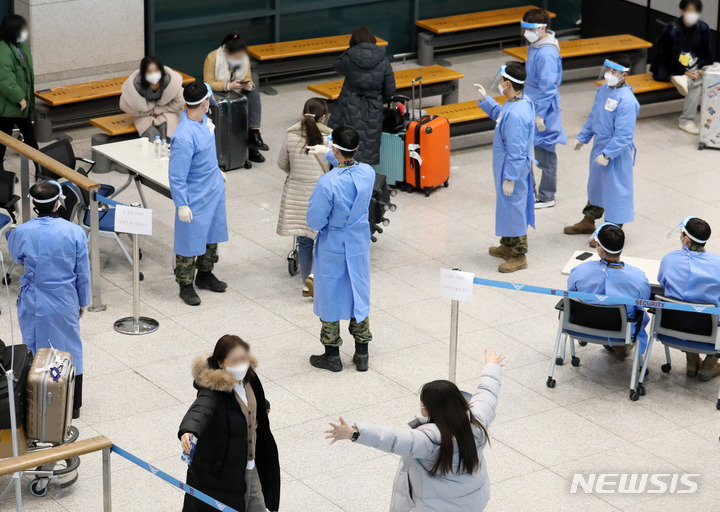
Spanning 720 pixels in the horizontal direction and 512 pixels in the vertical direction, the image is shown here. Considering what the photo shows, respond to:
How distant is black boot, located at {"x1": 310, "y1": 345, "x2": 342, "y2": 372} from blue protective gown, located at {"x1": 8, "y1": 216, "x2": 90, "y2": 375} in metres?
1.65

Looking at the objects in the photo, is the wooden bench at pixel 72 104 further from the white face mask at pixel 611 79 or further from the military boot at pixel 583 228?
the white face mask at pixel 611 79

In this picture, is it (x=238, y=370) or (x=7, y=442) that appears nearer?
(x=238, y=370)

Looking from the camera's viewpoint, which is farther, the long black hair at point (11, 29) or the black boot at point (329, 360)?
the long black hair at point (11, 29)

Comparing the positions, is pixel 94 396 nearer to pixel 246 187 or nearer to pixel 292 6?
pixel 246 187

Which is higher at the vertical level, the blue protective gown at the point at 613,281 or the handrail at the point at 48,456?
the handrail at the point at 48,456

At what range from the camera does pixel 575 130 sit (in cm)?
1242

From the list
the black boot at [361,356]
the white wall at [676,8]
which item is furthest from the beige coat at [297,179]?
the white wall at [676,8]

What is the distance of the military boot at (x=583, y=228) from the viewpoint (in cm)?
993

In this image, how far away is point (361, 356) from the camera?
7.63 m

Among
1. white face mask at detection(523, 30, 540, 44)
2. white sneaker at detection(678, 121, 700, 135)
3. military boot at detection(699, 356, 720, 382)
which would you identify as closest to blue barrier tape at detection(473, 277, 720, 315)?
military boot at detection(699, 356, 720, 382)

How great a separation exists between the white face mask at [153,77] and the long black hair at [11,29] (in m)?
1.21

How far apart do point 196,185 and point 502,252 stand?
2.69m

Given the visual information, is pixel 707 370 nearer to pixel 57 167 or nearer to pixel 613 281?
pixel 613 281

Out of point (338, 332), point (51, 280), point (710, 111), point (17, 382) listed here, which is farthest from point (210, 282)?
point (710, 111)
